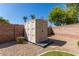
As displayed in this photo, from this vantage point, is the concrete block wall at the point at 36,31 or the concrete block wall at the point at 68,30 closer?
the concrete block wall at the point at 36,31

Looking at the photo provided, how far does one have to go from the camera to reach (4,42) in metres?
8.57

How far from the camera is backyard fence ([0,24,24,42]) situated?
28.3 feet

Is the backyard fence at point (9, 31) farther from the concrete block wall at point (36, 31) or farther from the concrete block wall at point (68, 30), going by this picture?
the concrete block wall at point (68, 30)

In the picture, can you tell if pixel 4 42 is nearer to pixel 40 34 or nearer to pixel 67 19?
pixel 40 34

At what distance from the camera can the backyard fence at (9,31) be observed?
339 inches

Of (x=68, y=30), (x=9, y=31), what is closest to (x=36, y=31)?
(x=9, y=31)

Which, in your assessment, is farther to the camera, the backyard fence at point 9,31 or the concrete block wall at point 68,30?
the concrete block wall at point 68,30

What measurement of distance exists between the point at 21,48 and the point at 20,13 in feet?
7.39

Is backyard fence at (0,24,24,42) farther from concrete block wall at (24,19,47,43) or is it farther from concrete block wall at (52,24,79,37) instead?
concrete block wall at (52,24,79,37)

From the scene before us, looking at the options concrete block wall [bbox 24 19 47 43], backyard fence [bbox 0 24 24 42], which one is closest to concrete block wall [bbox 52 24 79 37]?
concrete block wall [bbox 24 19 47 43]

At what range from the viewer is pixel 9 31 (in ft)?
30.0

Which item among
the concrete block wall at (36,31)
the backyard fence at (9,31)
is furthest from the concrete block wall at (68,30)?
the backyard fence at (9,31)

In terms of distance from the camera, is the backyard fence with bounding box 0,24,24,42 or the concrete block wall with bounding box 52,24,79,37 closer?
the backyard fence with bounding box 0,24,24,42

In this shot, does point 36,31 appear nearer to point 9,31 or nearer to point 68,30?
point 9,31
